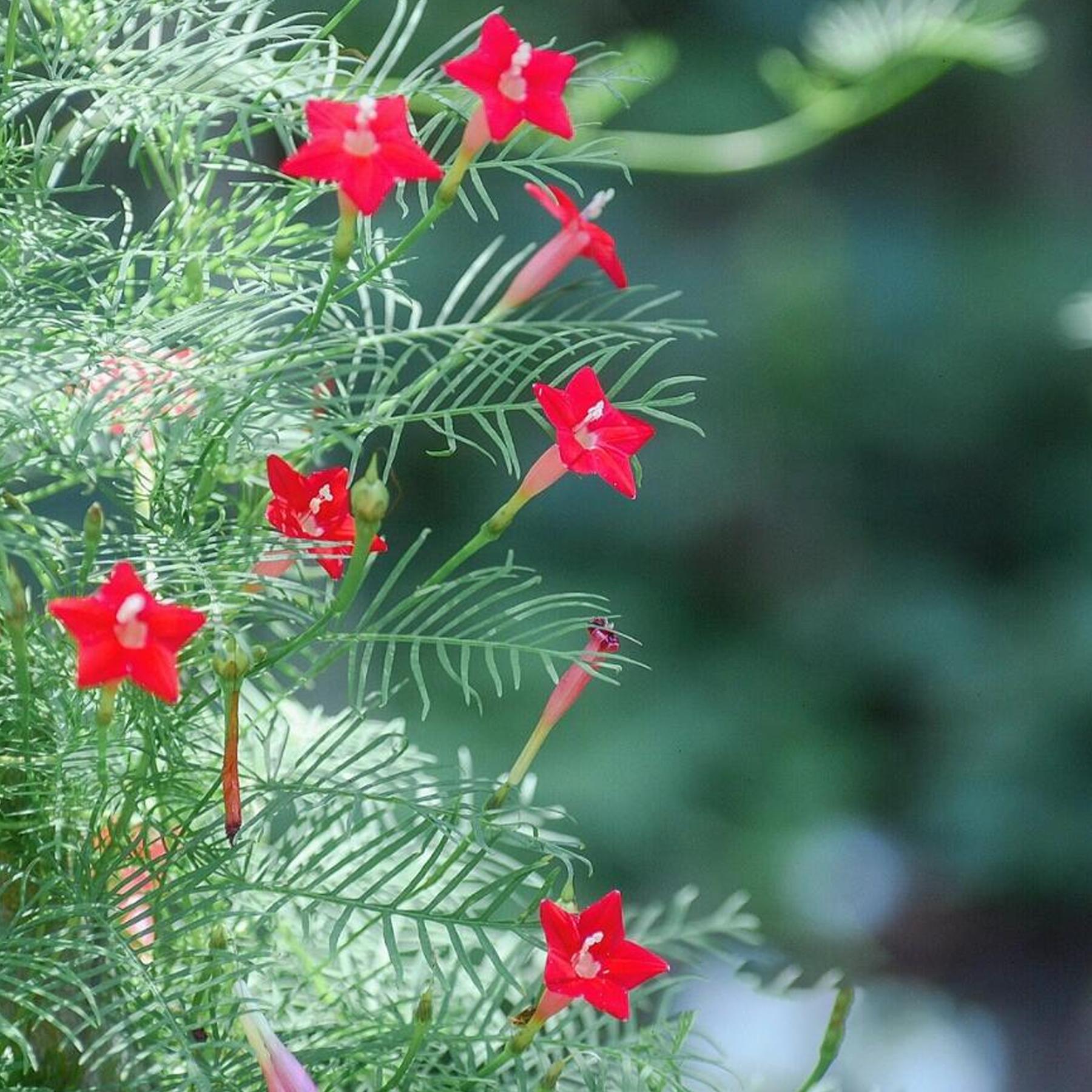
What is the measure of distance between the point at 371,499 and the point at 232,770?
0.06 meters

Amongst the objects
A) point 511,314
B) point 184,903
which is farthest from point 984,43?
point 184,903

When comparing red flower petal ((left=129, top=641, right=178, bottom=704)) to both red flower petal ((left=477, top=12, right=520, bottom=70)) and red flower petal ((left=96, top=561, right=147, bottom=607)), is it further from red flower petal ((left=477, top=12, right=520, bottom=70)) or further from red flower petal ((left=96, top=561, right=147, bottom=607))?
red flower petal ((left=477, top=12, right=520, bottom=70))

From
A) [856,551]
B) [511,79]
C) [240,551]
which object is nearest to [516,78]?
[511,79]

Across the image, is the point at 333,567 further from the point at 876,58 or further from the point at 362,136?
the point at 876,58

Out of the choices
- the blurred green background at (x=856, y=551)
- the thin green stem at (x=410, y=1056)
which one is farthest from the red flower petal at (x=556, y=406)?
the blurred green background at (x=856, y=551)

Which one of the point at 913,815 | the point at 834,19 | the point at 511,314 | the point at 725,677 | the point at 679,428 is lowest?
the point at 913,815

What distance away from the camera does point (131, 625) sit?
24 cm

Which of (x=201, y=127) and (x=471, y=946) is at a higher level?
(x=201, y=127)

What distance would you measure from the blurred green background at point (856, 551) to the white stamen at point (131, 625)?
1552 millimetres

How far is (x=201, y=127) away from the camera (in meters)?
0.31

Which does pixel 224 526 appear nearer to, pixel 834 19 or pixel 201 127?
pixel 201 127

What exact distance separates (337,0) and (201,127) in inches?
61.5

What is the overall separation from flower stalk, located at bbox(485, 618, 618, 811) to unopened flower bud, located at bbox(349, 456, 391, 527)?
0.05 m

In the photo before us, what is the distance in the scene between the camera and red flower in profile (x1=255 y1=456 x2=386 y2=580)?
295mm
